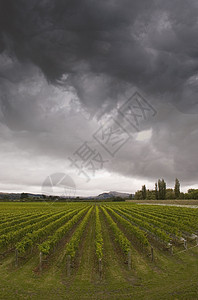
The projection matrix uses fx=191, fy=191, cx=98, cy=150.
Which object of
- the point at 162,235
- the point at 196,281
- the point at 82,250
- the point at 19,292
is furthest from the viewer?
the point at 162,235

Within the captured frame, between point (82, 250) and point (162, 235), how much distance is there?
691 cm

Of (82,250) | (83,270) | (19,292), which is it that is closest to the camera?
(19,292)

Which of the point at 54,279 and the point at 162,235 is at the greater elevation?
the point at 162,235

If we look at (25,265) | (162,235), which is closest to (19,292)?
(25,265)

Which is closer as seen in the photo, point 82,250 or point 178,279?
point 178,279

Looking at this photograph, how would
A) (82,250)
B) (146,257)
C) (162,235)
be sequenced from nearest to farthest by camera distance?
(146,257), (82,250), (162,235)

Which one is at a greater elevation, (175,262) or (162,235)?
(162,235)

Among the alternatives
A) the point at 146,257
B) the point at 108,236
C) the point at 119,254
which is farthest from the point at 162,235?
the point at 108,236

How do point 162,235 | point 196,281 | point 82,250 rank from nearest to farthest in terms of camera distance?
1. point 196,281
2. point 82,250
3. point 162,235

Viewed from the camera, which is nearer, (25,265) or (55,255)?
(25,265)

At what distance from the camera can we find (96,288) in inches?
359

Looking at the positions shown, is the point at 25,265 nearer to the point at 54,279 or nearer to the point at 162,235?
the point at 54,279

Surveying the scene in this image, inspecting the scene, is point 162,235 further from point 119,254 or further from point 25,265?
point 25,265

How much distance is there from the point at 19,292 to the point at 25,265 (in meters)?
3.53
